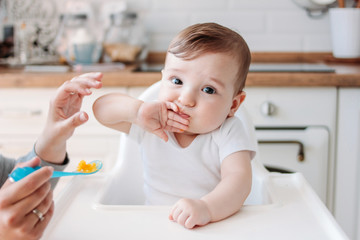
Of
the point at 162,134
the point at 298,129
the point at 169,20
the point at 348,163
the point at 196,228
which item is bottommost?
the point at 348,163

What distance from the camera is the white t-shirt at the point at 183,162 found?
106 centimetres

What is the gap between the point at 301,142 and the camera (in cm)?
190

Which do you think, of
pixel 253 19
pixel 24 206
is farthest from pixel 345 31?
pixel 24 206

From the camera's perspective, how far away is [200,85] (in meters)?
0.96

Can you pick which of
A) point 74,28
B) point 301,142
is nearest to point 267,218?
point 301,142

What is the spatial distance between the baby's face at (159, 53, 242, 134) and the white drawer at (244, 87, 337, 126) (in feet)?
2.91

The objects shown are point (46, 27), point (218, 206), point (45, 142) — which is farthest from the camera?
point (46, 27)

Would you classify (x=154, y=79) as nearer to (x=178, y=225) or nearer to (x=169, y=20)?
(x=169, y=20)

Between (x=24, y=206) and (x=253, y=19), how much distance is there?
1.85m

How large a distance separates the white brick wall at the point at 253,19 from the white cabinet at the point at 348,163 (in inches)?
24.6

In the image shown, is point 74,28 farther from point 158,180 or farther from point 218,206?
point 218,206

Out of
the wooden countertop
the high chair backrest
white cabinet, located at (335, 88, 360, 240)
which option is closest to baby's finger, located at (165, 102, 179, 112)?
the high chair backrest

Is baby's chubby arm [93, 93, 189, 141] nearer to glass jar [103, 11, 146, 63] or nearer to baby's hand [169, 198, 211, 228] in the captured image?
baby's hand [169, 198, 211, 228]

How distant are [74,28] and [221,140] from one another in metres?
A: 1.45
